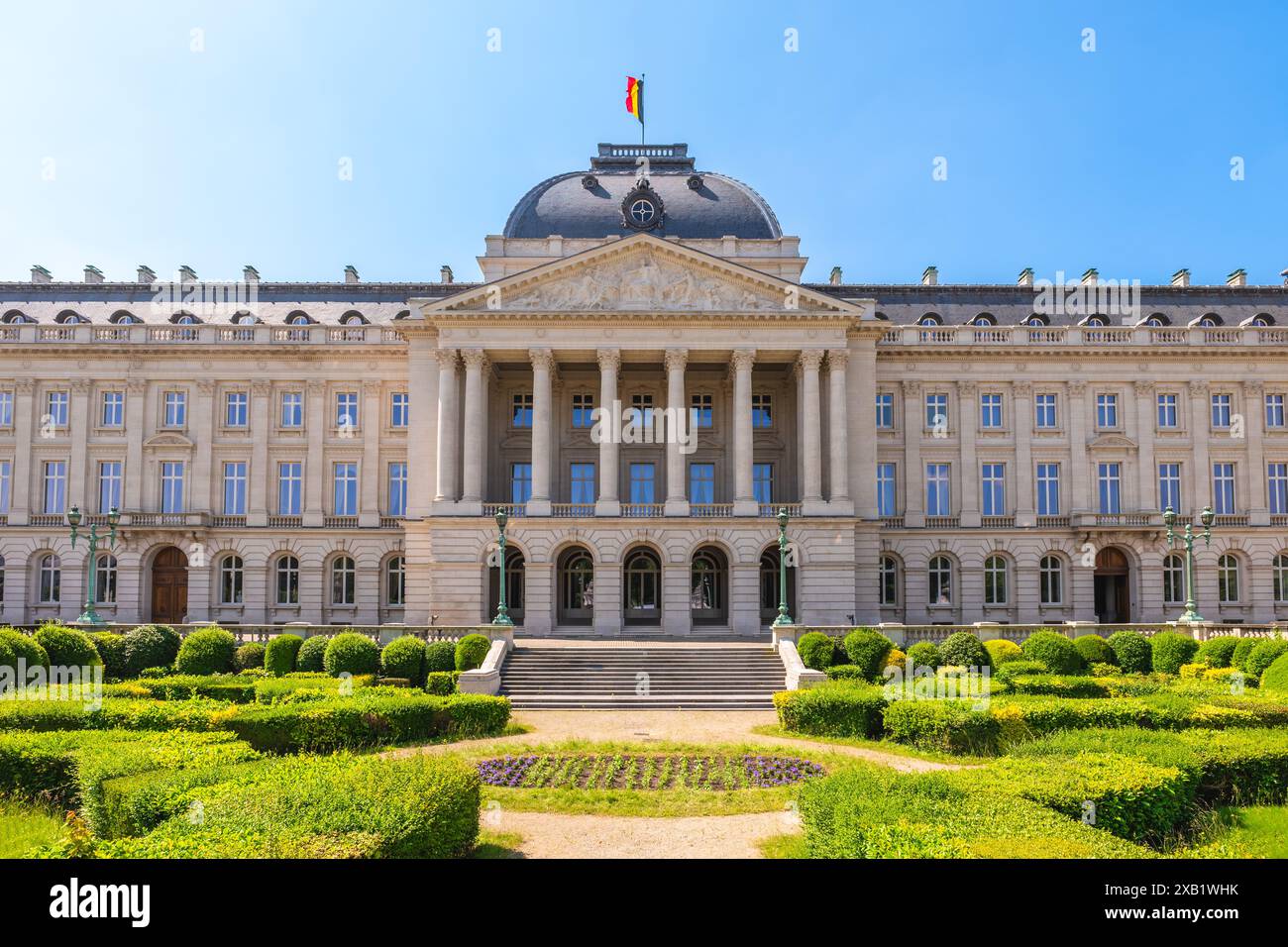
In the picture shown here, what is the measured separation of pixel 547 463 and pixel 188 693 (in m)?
22.0

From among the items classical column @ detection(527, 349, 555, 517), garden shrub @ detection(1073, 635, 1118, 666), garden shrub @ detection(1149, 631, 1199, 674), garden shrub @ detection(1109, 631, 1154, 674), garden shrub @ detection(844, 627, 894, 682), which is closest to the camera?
garden shrub @ detection(1149, 631, 1199, 674)

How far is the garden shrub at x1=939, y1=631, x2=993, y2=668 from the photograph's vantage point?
3031 cm

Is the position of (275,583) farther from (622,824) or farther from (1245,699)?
(1245,699)

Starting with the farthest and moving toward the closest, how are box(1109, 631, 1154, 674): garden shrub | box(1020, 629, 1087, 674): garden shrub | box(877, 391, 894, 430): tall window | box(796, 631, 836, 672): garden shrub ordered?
box(877, 391, 894, 430): tall window → box(796, 631, 836, 672): garden shrub → box(1109, 631, 1154, 674): garden shrub → box(1020, 629, 1087, 674): garden shrub

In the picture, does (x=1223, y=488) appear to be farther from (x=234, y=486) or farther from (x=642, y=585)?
(x=234, y=486)

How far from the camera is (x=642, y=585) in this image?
158 ft

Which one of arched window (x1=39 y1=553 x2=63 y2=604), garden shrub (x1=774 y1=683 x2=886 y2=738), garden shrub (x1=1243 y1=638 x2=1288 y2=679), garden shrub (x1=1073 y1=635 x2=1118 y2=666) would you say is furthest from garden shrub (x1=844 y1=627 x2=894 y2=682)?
arched window (x1=39 y1=553 x2=63 y2=604)

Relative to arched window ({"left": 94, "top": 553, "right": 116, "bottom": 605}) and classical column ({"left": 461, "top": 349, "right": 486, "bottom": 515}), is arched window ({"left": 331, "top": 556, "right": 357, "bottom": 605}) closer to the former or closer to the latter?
classical column ({"left": 461, "top": 349, "right": 486, "bottom": 515})

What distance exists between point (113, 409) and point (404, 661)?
31.8 m

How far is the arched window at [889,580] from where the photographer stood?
1972 inches

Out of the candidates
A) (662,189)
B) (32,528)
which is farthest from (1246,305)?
(32,528)

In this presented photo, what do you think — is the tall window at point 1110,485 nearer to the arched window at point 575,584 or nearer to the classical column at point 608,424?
the classical column at point 608,424

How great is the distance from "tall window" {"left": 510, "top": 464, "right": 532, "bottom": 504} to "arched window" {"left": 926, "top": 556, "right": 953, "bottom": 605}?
2297cm
